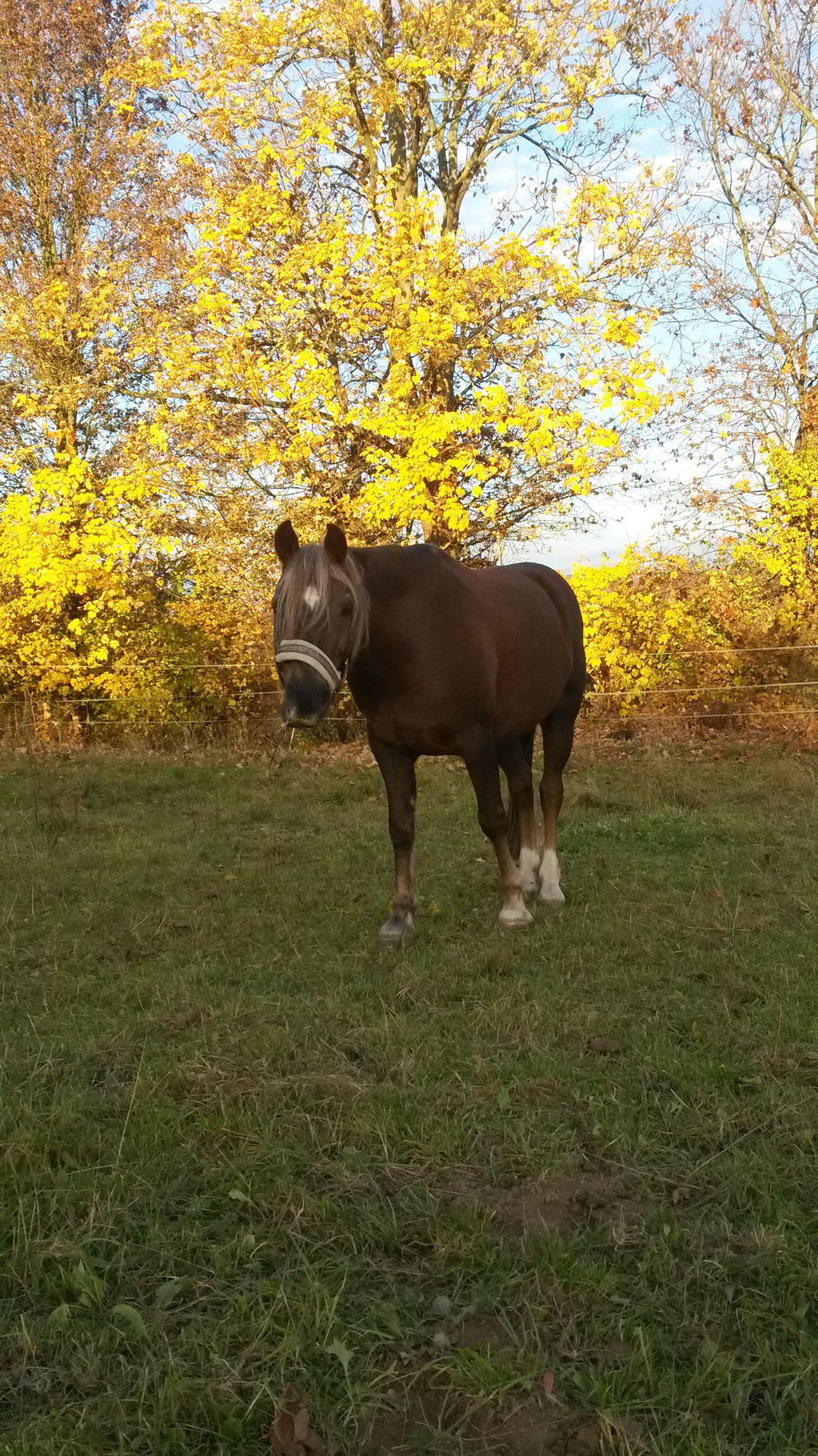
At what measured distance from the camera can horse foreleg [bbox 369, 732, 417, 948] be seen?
4969 mm

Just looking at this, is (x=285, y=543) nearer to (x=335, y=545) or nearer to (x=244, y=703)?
(x=335, y=545)

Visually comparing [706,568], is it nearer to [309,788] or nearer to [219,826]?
[309,788]

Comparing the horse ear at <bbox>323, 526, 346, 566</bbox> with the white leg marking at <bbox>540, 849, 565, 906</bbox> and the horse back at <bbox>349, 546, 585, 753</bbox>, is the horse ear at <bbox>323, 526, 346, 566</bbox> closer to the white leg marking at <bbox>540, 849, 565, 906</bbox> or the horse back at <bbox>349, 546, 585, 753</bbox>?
the horse back at <bbox>349, 546, 585, 753</bbox>

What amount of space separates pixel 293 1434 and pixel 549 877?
13.4ft

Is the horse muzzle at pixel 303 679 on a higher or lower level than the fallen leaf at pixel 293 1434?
higher

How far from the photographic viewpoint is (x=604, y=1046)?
3.40 m

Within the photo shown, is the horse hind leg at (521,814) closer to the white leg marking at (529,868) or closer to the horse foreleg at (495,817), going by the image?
the white leg marking at (529,868)

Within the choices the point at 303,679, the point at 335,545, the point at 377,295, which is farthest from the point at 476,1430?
the point at 377,295

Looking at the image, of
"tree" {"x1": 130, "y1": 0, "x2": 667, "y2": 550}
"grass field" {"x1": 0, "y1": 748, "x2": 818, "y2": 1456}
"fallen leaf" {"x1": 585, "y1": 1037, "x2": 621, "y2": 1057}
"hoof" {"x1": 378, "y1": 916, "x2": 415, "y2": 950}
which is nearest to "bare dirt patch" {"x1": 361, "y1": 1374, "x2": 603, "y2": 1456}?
"grass field" {"x1": 0, "y1": 748, "x2": 818, "y2": 1456}

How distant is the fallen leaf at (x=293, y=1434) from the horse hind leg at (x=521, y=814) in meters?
3.72

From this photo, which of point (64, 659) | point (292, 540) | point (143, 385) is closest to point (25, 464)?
point (143, 385)

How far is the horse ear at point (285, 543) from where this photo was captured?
415 cm

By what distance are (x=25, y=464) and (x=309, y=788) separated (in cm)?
980

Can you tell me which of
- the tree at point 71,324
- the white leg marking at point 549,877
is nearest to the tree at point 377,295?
the tree at point 71,324
